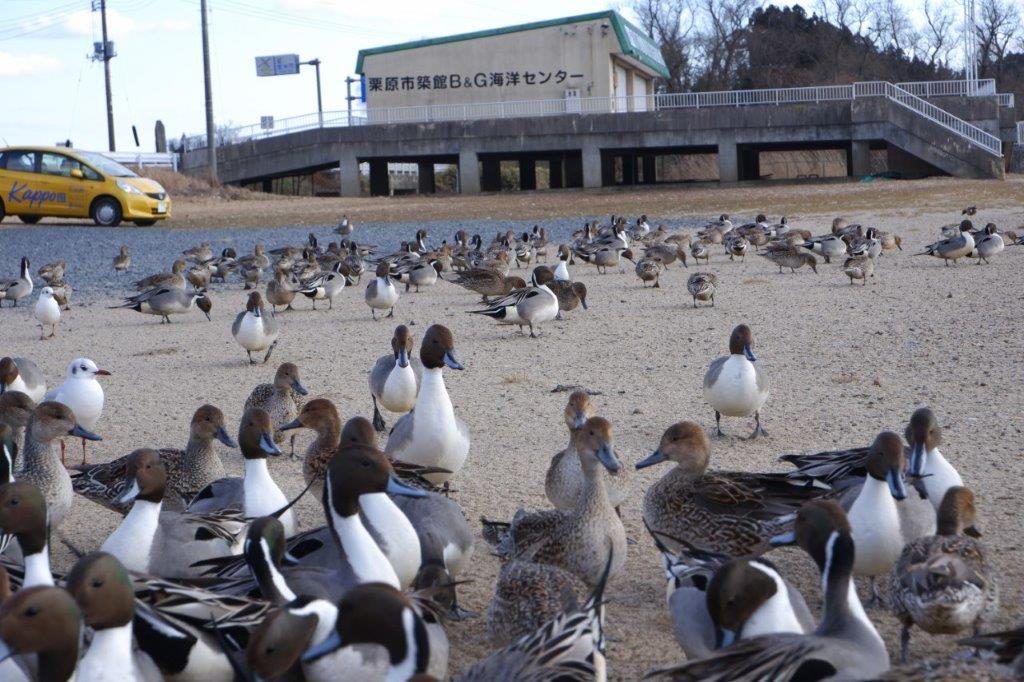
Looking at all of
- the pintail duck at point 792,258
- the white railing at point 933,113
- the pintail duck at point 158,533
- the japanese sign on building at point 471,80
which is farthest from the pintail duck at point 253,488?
the japanese sign on building at point 471,80

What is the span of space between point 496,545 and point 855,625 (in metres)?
2.29

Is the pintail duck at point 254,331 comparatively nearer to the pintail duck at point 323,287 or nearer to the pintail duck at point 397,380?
the pintail duck at point 397,380

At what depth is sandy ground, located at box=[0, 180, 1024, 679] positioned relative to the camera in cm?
614

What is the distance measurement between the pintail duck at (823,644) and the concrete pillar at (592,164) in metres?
42.5

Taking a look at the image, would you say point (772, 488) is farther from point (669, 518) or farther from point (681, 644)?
point (681, 644)

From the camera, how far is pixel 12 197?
108 ft

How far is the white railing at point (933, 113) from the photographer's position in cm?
4144

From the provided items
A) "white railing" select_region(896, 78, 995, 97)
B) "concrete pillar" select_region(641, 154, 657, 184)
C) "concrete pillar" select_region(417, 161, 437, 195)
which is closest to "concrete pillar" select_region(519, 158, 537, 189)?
"concrete pillar" select_region(417, 161, 437, 195)

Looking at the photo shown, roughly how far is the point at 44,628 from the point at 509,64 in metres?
50.5

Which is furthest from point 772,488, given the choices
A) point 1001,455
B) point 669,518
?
point 1001,455

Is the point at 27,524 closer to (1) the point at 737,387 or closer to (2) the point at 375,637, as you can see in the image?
(2) the point at 375,637

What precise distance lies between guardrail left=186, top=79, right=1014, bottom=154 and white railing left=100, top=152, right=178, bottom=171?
3569 mm

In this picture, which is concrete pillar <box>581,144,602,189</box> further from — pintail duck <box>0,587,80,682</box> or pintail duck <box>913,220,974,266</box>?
pintail duck <box>0,587,80,682</box>

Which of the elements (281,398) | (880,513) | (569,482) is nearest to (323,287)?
(281,398)
